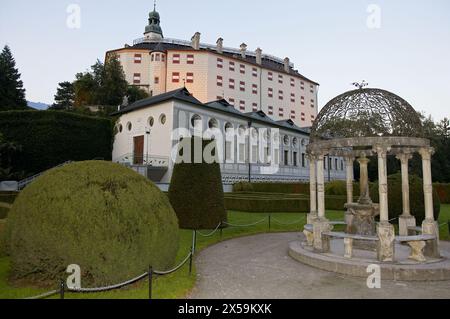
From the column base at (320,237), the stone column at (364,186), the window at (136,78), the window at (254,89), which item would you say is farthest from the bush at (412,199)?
the window at (136,78)

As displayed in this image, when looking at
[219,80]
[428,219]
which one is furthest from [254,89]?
[428,219]

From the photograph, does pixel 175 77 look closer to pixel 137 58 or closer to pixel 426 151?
pixel 137 58

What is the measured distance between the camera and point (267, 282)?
6.84 metres

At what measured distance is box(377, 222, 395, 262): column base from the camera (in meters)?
7.90

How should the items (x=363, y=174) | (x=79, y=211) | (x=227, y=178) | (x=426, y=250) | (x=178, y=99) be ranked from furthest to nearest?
1. (x=227, y=178)
2. (x=178, y=99)
3. (x=363, y=174)
4. (x=426, y=250)
5. (x=79, y=211)

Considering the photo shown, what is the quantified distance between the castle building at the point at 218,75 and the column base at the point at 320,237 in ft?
136

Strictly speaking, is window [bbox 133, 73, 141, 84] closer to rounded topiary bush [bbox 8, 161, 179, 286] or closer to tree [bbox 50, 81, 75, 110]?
tree [bbox 50, 81, 75, 110]

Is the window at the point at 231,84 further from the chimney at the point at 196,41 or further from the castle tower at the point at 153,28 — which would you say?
the castle tower at the point at 153,28

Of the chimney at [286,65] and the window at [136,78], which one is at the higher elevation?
the chimney at [286,65]

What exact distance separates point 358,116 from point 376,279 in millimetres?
5094

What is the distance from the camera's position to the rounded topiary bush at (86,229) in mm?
5723

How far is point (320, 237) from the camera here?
366 inches
